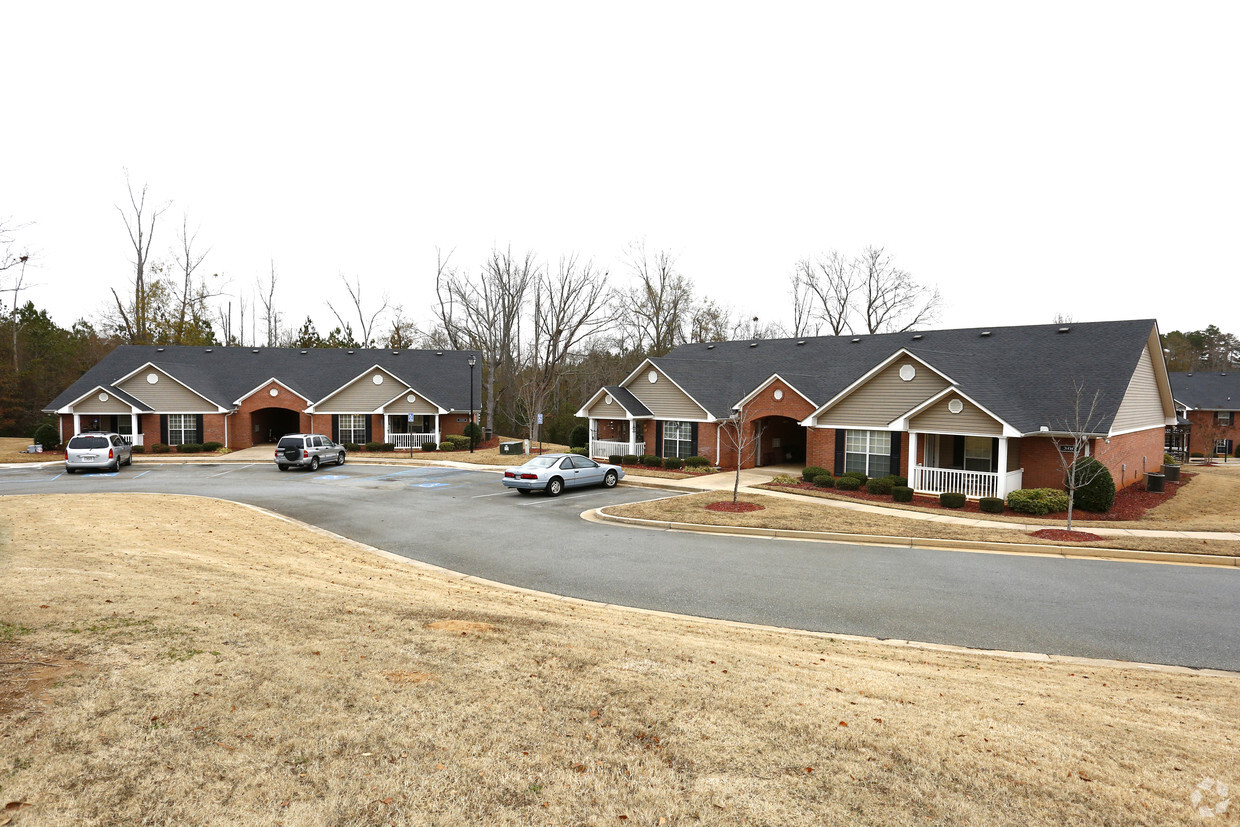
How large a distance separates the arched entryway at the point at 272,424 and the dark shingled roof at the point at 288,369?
214cm

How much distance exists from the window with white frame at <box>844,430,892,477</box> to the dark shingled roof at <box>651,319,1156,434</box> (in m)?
2.92

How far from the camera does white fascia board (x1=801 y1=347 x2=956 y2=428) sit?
23.4 metres

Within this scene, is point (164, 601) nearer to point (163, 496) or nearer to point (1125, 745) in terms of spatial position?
point (1125, 745)

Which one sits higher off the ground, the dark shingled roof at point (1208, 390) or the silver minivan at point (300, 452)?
the dark shingled roof at point (1208, 390)

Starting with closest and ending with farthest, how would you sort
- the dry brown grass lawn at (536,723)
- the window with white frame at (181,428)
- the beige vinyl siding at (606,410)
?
the dry brown grass lawn at (536,723), the beige vinyl siding at (606,410), the window with white frame at (181,428)

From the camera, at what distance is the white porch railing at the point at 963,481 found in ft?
71.1

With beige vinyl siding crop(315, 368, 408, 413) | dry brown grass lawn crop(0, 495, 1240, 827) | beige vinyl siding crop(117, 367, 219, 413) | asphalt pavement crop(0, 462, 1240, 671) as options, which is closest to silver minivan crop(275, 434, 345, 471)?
beige vinyl siding crop(315, 368, 408, 413)

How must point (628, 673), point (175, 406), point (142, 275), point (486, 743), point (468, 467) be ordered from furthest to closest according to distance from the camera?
point (142, 275) → point (175, 406) → point (468, 467) → point (628, 673) → point (486, 743)

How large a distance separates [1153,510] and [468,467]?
27.1 metres

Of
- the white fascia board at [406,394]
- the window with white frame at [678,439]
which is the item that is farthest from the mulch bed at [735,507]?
the white fascia board at [406,394]

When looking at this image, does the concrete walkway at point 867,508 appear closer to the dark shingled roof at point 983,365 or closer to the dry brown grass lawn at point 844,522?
the dry brown grass lawn at point 844,522

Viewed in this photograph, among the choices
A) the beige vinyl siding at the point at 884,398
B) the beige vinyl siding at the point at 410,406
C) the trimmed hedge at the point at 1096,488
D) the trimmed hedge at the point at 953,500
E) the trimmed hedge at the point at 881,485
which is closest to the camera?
the trimmed hedge at the point at 1096,488

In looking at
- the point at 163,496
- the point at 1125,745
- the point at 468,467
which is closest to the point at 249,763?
the point at 1125,745

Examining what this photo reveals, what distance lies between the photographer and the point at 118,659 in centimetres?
563
